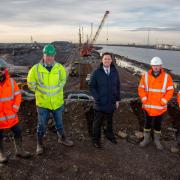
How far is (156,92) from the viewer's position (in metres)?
5.62

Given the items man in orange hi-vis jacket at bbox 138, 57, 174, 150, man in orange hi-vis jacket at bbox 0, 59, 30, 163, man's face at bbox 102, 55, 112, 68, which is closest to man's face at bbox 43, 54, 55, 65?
man in orange hi-vis jacket at bbox 0, 59, 30, 163

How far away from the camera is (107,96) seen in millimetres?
5547

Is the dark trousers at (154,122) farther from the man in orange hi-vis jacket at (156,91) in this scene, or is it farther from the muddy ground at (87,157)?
the muddy ground at (87,157)

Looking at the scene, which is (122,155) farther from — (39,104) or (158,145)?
(39,104)

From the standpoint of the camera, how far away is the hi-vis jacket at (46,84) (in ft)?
16.5

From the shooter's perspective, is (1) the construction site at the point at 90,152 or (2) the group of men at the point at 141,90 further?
(2) the group of men at the point at 141,90

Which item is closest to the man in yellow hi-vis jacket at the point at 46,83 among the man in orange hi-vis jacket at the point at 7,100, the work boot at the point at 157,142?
the man in orange hi-vis jacket at the point at 7,100

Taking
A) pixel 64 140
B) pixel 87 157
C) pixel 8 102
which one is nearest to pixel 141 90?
pixel 87 157

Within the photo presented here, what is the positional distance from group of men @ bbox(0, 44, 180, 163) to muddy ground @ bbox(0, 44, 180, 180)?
0.22 m

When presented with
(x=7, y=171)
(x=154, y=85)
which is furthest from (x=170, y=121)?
(x=7, y=171)

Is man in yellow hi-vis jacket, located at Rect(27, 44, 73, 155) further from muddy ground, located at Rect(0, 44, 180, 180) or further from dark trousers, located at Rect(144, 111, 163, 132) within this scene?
dark trousers, located at Rect(144, 111, 163, 132)

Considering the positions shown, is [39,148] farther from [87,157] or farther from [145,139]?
[145,139]

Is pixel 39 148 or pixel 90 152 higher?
pixel 39 148

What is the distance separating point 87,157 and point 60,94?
149 centimetres
